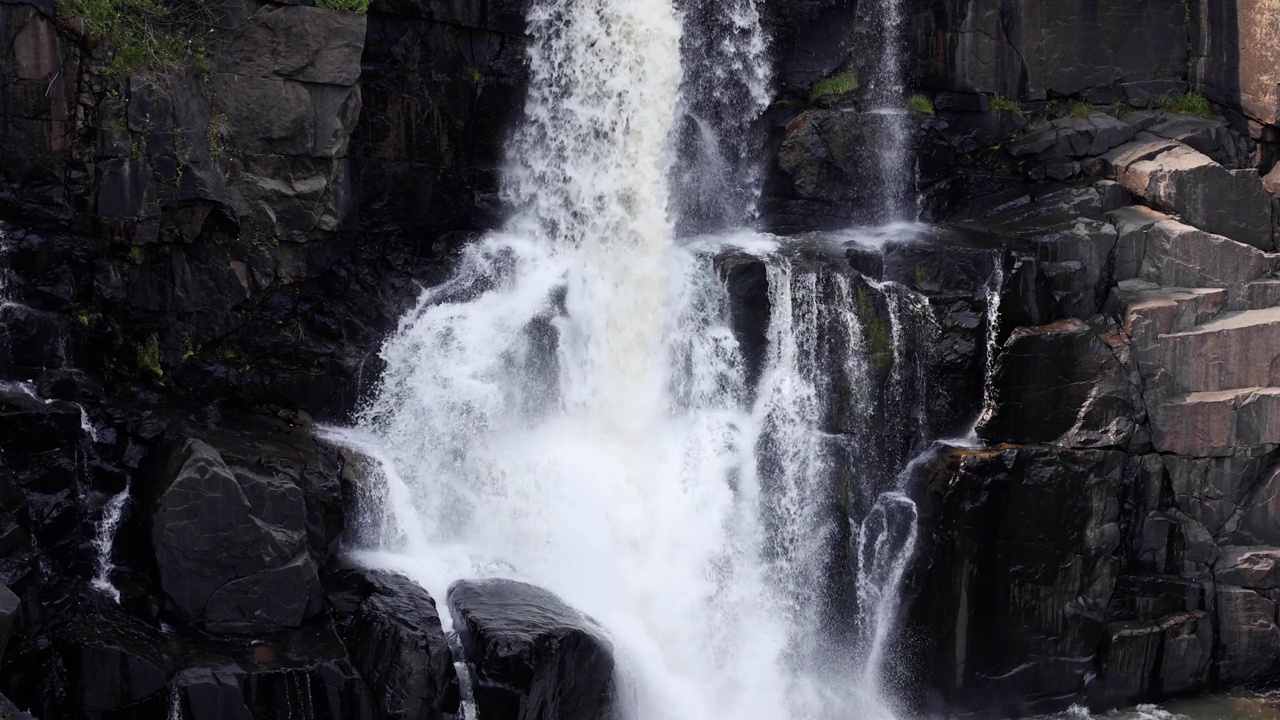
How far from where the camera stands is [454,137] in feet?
58.3

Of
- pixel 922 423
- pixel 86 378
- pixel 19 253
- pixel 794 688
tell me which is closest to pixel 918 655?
pixel 794 688

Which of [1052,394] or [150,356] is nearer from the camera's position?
[150,356]

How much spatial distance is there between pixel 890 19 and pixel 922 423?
661cm

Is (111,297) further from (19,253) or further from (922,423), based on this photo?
(922,423)

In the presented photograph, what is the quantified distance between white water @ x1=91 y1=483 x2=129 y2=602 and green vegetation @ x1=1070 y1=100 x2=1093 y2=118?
1417 centimetres

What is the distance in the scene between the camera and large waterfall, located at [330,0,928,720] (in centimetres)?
1565

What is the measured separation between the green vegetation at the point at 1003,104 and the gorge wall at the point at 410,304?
2.2 inches

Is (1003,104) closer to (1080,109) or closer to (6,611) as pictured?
(1080,109)

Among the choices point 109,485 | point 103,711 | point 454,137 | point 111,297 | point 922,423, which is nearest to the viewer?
point 103,711

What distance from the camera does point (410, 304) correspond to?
16.9m

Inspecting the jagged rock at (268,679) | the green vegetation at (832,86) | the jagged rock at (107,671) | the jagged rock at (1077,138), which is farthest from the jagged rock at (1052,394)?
the jagged rock at (107,671)

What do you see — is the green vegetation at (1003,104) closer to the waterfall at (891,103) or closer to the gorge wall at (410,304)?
the gorge wall at (410,304)

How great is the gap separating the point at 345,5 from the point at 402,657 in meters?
8.04

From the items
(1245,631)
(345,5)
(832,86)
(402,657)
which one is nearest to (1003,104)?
(832,86)
